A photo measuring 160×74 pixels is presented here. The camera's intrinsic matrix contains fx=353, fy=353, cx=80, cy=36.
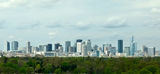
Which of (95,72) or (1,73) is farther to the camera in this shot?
(95,72)

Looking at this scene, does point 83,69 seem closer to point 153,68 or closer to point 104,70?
point 104,70

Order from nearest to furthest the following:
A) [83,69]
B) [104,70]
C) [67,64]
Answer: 1. [104,70]
2. [83,69]
3. [67,64]

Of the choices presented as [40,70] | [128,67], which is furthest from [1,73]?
[128,67]

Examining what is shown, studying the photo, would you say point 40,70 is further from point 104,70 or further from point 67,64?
point 104,70

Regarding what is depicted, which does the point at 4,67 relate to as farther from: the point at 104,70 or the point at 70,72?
the point at 104,70

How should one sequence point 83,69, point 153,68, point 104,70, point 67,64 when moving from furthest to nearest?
1. point 67,64
2. point 83,69
3. point 104,70
4. point 153,68

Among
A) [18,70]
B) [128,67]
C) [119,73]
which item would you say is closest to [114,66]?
[128,67]

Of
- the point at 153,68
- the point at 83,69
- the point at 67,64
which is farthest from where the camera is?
the point at 67,64

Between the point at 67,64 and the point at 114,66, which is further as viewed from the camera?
the point at 67,64

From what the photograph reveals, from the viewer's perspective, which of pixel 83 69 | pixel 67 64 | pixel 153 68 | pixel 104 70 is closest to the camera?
pixel 153 68
